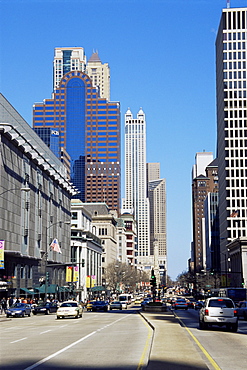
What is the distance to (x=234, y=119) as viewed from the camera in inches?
6594

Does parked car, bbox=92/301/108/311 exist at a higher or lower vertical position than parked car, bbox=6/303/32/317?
lower

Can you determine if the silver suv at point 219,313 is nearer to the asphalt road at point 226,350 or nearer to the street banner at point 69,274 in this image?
the asphalt road at point 226,350

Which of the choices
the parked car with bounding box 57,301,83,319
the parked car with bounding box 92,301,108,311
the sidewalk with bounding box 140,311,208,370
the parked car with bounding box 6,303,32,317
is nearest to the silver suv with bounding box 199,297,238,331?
the sidewalk with bounding box 140,311,208,370

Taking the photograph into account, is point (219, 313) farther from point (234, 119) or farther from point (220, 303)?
point (234, 119)

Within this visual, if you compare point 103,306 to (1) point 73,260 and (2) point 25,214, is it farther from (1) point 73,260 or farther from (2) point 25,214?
(1) point 73,260

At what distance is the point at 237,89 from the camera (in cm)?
16775

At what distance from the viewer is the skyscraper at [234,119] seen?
16538 cm

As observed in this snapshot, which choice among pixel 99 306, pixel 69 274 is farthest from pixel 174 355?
pixel 69 274

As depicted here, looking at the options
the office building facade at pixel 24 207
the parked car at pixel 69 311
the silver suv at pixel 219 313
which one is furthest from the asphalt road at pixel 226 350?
the office building facade at pixel 24 207

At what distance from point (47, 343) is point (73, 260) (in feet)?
389

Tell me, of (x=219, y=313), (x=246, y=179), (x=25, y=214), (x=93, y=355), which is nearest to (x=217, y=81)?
(x=246, y=179)

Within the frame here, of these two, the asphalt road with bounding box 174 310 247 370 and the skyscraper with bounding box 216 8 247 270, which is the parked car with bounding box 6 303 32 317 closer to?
the asphalt road with bounding box 174 310 247 370

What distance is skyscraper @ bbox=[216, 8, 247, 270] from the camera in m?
165

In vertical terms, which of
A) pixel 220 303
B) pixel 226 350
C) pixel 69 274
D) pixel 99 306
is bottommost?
pixel 99 306
